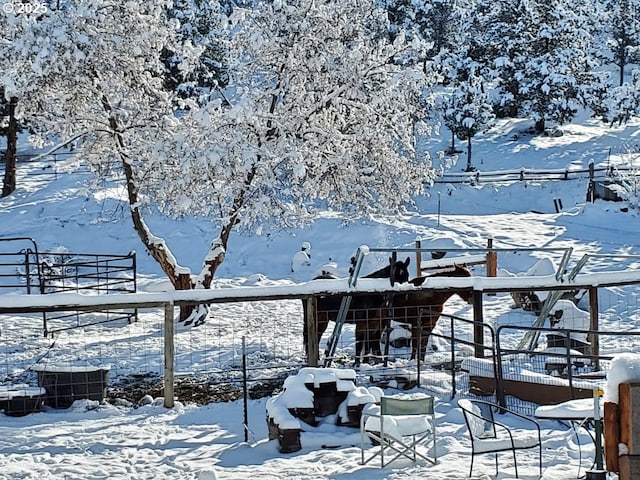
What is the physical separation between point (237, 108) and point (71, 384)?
19.0ft

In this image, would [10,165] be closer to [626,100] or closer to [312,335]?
[312,335]

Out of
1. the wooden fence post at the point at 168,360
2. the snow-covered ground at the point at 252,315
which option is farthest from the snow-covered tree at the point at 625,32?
the wooden fence post at the point at 168,360

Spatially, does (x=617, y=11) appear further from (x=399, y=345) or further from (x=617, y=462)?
(x=617, y=462)

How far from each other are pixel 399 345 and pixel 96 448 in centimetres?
587

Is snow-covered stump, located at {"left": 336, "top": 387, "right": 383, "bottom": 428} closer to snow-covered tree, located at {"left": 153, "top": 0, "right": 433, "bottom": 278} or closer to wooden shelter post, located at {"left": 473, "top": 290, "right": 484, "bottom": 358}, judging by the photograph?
wooden shelter post, located at {"left": 473, "top": 290, "right": 484, "bottom": 358}

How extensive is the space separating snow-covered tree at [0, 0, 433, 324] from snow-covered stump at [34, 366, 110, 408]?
15.0ft

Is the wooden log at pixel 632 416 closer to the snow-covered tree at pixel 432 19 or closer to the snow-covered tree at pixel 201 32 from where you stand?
the snow-covered tree at pixel 201 32

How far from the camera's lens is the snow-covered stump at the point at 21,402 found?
9406mm

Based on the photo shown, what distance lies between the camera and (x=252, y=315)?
53.3 feet

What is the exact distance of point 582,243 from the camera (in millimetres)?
23156

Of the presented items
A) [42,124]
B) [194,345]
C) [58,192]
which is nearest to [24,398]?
[194,345]

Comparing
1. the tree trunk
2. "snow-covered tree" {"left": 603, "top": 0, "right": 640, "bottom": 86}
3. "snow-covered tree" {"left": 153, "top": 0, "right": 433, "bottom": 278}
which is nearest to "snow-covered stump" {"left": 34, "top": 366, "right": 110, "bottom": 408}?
"snow-covered tree" {"left": 153, "top": 0, "right": 433, "bottom": 278}

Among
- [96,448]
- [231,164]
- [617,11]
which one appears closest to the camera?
[96,448]

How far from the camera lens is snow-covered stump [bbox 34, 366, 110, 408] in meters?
9.75
